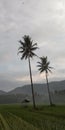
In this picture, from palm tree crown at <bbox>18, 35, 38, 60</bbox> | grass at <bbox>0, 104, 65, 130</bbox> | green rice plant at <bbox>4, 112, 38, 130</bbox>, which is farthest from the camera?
palm tree crown at <bbox>18, 35, 38, 60</bbox>

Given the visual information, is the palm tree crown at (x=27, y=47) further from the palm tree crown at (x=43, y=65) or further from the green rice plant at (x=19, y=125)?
the green rice plant at (x=19, y=125)

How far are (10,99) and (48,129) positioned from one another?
127 meters

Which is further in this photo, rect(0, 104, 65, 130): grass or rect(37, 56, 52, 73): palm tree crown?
rect(37, 56, 52, 73): palm tree crown

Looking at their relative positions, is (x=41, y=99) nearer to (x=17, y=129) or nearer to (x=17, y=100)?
(x=17, y=100)

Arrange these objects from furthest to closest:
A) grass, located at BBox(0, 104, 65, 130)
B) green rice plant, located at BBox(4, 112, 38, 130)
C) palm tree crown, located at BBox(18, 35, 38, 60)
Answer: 1. palm tree crown, located at BBox(18, 35, 38, 60)
2. grass, located at BBox(0, 104, 65, 130)
3. green rice plant, located at BBox(4, 112, 38, 130)

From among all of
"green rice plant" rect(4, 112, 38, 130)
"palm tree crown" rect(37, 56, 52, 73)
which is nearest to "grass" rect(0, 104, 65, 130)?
"green rice plant" rect(4, 112, 38, 130)

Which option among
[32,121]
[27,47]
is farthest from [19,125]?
[27,47]

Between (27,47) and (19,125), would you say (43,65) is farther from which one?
(19,125)

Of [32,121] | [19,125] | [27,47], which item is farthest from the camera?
[27,47]

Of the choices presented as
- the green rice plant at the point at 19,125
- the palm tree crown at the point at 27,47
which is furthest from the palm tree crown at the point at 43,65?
the green rice plant at the point at 19,125

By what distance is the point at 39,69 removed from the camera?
85062 millimetres

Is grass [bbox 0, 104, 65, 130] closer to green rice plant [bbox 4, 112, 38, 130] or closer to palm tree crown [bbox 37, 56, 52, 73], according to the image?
green rice plant [bbox 4, 112, 38, 130]

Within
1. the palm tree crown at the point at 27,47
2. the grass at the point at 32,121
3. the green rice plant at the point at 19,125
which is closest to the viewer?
the green rice plant at the point at 19,125

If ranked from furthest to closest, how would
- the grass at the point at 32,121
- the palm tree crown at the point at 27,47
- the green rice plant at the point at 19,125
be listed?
the palm tree crown at the point at 27,47
the grass at the point at 32,121
the green rice plant at the point at 19,125
